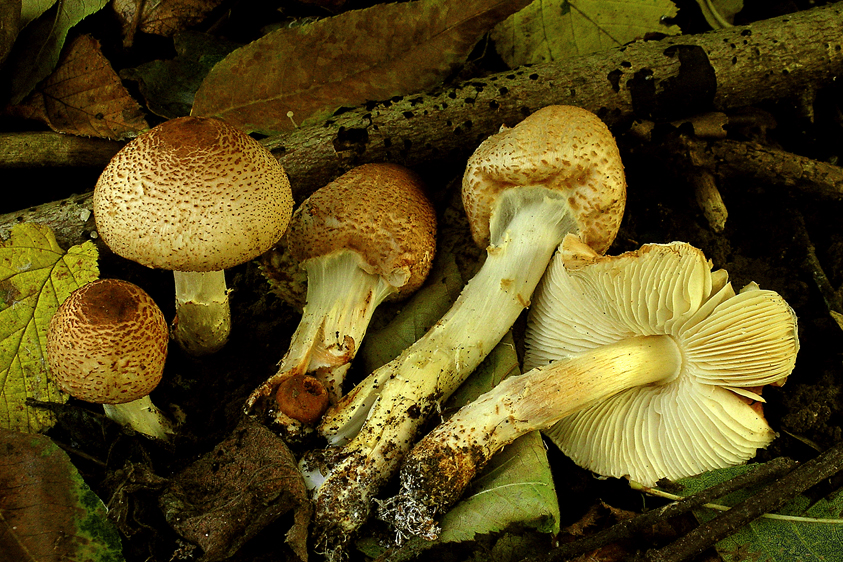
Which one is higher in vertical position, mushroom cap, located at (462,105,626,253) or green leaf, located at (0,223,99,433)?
mushroom cap, located at (462,105,626,253)

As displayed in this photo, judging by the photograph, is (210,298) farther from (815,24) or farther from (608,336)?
(815,24)

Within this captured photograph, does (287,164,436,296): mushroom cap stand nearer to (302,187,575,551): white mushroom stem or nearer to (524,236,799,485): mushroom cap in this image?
(302,187,575,551): white mushroom stem

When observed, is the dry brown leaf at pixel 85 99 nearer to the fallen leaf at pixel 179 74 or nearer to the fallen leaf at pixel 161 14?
the fallen leaf at pixel 179 74

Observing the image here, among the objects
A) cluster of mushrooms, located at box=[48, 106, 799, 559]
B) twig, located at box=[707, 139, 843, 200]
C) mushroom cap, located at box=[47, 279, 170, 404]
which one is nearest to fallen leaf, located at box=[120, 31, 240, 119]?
cluster of mushrooms, located at box=[48, 106, 799, 559]

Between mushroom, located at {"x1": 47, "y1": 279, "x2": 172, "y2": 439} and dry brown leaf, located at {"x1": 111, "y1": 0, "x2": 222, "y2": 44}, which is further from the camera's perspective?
dry brown leaf, located at {"x1": 111, "y1": 0, "x2": 222, "y2": 44}

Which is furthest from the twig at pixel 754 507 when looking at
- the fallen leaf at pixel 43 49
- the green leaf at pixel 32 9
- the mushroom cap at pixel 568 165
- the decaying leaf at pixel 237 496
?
the green leaf at pixel 32 9

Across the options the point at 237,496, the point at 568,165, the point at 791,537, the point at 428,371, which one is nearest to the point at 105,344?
the point at 237,496

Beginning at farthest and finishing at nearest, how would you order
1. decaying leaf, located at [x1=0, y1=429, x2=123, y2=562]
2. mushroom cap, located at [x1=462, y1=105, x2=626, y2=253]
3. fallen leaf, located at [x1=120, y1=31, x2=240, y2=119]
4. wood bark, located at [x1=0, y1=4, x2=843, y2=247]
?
fallen leaf, located at [x1=120, y1=31, x2=240, y2=119] → wood bark, located at [x1=0, y1=4, x2=843, y2=247] → mushroom cap, located at [x1=462, y1=105, x2=626, y2=253] → decaying leaf, located at [x1=0, y1=429, x2=123, y2=562]

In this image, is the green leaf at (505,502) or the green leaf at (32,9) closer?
the green leaf at (505,502)
